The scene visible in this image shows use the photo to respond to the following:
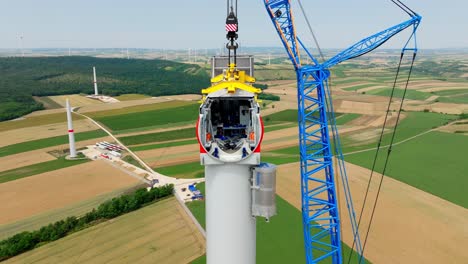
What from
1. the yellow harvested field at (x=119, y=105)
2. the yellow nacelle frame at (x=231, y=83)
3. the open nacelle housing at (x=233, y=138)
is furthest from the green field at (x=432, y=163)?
the yellow harvested field at (x=119, y=105)

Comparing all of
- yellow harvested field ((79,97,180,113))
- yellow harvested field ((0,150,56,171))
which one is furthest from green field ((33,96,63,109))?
yellow harvested field ((0,150,56,171))

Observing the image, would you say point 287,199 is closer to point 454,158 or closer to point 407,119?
point 454,158

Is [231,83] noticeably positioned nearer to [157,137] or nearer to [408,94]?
[157,137]

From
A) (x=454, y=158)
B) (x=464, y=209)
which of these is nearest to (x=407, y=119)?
(x=454, y=158)

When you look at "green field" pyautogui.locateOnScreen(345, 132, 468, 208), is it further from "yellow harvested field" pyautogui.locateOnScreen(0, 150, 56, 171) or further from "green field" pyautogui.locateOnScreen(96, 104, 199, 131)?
"yellow harvested field" pyautogui.locateOnScreen(0, 150, 56, 171)

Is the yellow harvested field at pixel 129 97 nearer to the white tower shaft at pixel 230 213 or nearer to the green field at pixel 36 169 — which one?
the green field at pixel 36 169
